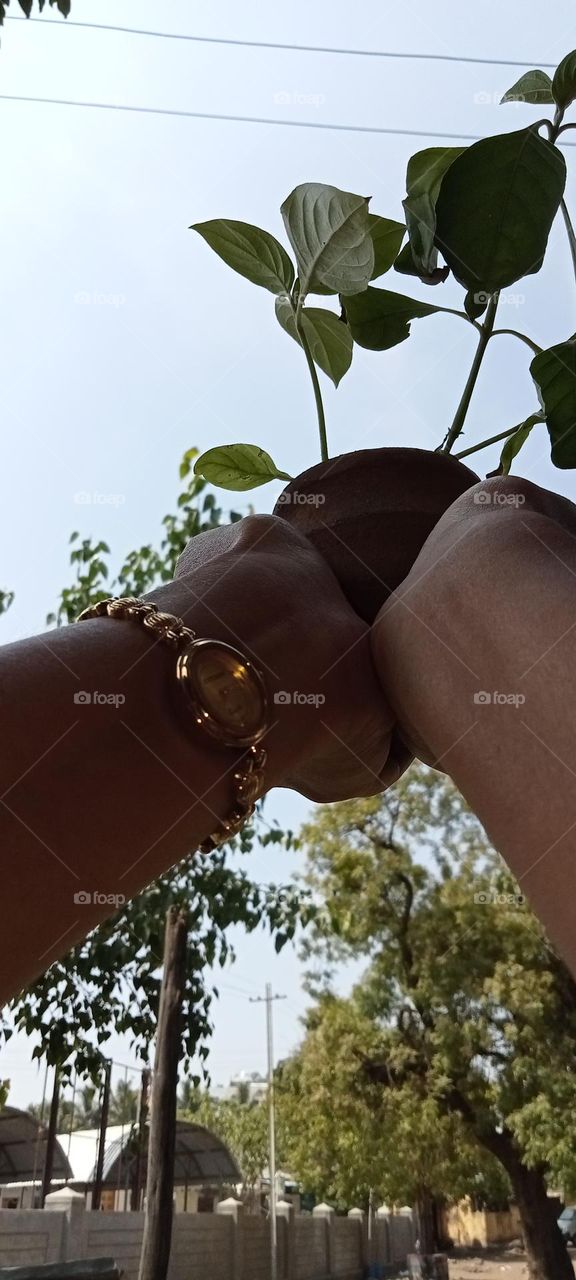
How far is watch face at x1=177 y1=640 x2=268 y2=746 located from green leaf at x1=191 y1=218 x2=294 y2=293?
30 cm

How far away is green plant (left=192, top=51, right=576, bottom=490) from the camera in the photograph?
0.38 meters

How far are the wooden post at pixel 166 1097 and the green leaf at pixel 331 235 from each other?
2.44 m

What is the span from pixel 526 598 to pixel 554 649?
0.06 ft

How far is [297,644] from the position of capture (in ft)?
0.81

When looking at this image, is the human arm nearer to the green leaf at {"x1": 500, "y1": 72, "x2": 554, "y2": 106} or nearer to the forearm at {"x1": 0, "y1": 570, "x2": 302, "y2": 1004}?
the forearm at {"x1": 0, "y1": 570, "x2": 302, "y2": 1004}

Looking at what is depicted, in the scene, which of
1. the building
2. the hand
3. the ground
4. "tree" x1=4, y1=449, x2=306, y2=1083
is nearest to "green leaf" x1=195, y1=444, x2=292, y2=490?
the hand

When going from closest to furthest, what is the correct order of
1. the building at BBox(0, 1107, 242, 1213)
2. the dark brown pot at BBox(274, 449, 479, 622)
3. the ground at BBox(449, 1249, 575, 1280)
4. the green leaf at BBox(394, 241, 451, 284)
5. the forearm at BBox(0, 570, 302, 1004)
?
the forearm at BBox(0, 570, 302, 1004) < the dark brown pot at BBox(274, 449, 479, 622) < the green leaf at BBox(394, 241, 451, 284) < the building at BBox(0, 1107, 242, 1213) < the ground at BBox(449, 1249, 575, 1280)

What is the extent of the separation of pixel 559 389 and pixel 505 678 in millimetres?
260

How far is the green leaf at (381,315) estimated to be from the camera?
1.56 feet

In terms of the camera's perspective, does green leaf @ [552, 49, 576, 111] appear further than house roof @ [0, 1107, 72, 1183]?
No

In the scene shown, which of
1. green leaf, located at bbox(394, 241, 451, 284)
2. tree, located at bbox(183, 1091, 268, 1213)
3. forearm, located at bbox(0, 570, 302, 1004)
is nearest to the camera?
forearm, located at bbox(0, 570, 302, 1004)

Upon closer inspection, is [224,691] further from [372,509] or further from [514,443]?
[514,443]

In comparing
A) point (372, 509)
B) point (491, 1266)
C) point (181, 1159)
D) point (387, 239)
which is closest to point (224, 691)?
point (372, 509)

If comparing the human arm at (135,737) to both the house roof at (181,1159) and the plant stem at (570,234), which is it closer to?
the plant stem at (570,234)
